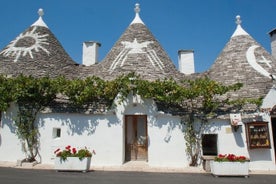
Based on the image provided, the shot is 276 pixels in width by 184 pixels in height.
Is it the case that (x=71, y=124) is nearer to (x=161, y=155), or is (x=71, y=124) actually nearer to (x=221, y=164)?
(x=161, y=155)

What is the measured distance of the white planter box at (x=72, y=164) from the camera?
924 centimetres

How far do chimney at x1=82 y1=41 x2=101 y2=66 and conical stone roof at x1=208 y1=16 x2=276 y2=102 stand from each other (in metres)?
8.17

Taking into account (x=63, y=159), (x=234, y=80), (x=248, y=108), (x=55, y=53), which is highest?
(x=55, y=53)

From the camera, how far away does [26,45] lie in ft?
49.1

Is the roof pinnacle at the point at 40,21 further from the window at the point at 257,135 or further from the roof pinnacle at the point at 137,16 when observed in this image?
the window at the point at 257,135

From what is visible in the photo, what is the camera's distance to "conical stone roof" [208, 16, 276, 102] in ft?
39.4

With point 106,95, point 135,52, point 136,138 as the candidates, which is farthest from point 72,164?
point 135,52

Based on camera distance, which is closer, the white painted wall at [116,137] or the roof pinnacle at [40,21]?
the white painted wall at [116,137]

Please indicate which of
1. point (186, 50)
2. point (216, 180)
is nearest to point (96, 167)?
point (216, 180)

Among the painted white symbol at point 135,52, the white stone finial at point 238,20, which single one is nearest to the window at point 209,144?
the painted white symbol at point 135,52

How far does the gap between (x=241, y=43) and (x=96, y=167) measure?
11.3m

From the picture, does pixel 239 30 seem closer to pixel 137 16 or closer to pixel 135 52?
pixel 137 16

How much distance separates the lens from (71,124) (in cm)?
1120

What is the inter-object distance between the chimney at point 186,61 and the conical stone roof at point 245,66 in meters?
1.83
